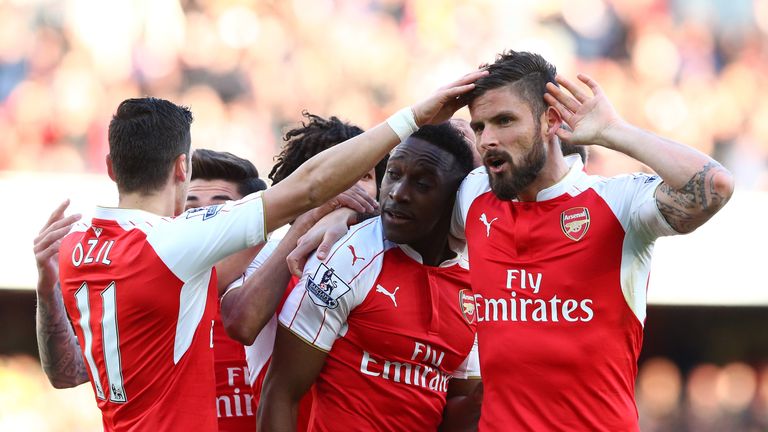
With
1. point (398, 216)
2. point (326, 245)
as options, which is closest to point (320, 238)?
point (326, 245)

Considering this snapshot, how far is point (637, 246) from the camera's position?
381 centimetres

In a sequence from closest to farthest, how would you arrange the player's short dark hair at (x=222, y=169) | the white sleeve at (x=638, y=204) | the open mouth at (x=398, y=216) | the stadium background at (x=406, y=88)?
the white sleeve at (x=638, y=204) → the open mouth at (x=398, y=216) → the player's short dark hair at (x=222, y=169) → the stadium background at (x=406, y=88)

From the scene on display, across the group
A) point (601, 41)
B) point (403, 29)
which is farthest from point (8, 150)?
point (601, 41)

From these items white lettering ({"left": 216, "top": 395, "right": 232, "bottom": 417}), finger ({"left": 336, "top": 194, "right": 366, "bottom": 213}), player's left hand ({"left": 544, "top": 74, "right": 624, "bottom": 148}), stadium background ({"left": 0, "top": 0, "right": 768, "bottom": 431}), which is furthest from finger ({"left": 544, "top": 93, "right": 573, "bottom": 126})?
stadium background ({"left": 0, "top": 0, "right": 768, "bottom": 431})

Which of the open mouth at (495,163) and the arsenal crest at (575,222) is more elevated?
the open mouth at (495,163)

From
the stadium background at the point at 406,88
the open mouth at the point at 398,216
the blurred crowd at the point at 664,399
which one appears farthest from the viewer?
the blurred crowd at the point at 664,399

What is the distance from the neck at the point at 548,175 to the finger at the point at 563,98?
182 mm

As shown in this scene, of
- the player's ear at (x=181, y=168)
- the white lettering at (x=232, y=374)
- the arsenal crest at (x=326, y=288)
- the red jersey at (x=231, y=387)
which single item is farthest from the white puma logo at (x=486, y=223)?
the white lettering at (x=232, y=374)

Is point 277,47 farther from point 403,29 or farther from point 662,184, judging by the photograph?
point 662,184

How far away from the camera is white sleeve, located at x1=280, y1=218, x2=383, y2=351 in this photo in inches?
172

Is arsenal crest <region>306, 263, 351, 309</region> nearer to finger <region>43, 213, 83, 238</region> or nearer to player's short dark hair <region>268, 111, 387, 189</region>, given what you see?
player's short dark hair <region>268, 111, 387, 189</region>

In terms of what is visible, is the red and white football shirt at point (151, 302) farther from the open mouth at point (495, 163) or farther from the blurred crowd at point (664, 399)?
the blurred crowd at point (664, 399)

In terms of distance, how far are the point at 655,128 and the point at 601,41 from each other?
3.76ft

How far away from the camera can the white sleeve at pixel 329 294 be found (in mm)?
4359
